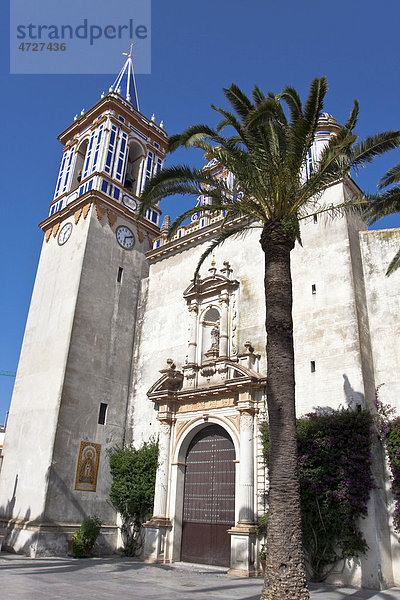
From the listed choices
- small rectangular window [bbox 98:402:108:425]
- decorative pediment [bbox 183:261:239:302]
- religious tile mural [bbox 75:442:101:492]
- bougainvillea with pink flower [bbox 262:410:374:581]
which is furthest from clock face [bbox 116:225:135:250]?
bougainvillea with pink flower [bbox 262:410:374:581]

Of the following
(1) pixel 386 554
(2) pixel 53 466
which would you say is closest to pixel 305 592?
(1) pixel 386 554

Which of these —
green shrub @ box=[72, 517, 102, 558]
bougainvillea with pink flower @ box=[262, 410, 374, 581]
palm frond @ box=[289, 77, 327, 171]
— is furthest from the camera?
green shrub @ box=[72, 517, 102, 558]

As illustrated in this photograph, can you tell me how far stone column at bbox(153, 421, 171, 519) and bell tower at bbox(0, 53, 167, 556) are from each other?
252cm

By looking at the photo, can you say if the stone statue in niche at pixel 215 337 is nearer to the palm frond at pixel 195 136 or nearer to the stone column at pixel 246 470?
the stone column at pixel 246 470

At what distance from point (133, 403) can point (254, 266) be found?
7293 mm

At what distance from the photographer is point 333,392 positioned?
1372 cm

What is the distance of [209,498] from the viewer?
15.9m

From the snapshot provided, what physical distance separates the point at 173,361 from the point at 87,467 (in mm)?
4836

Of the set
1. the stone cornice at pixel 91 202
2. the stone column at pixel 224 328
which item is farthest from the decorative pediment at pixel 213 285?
the stone cornice at pixel 91 202

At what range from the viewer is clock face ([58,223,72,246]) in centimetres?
2173

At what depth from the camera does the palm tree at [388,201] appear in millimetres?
12709

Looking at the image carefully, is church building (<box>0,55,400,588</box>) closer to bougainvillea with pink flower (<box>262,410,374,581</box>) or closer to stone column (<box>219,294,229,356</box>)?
stone column (<box>219,294,229,356</box>)

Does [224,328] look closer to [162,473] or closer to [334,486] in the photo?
[162,473]

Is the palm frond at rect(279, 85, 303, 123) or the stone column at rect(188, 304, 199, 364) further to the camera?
the stone column at rect(188, 304, 199, 364)
